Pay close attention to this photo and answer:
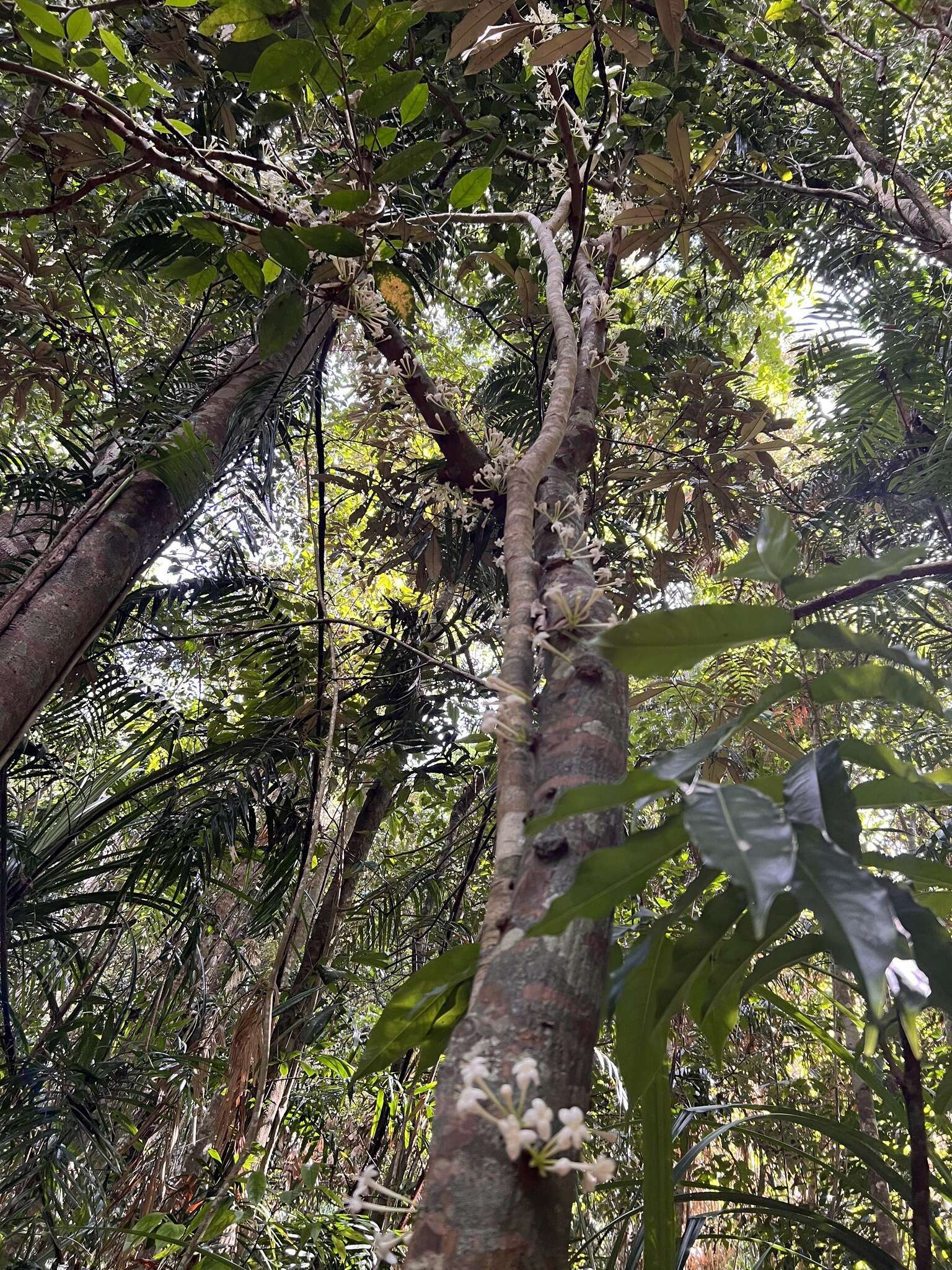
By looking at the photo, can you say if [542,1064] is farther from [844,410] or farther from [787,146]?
[787,146]

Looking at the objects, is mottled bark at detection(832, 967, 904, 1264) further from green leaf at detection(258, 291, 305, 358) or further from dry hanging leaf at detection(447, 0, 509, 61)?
dry hanging leaf at detection(447, 0, 509, 61)

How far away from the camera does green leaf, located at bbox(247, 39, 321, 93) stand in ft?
3.09

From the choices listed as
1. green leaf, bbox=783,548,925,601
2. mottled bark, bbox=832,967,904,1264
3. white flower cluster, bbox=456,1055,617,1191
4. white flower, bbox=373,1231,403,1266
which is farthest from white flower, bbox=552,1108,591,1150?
mottled bark, bbox=832,967,904,1264

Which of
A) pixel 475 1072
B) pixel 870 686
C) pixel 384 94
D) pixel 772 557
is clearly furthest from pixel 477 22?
pixel 475 1072

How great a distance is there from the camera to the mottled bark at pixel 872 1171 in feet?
4.20

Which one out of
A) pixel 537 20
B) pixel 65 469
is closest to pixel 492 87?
pixel 537 20

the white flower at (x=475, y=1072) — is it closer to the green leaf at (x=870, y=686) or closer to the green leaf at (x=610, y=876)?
the green leaf at (x=610, y=876)

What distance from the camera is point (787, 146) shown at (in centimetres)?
246

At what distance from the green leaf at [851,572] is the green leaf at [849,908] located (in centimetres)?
18

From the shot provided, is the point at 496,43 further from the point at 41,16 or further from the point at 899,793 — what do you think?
the point at 899,793

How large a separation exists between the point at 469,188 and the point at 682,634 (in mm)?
1002

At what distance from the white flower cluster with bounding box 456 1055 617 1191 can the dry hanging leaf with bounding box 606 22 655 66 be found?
4.26 ft

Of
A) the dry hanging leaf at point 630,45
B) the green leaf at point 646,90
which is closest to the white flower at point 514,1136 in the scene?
the dry hanging leaf at point 630,45

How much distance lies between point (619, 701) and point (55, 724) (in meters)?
1.81
